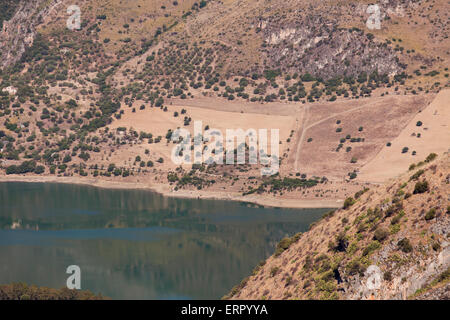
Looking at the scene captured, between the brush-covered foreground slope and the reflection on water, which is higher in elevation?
the brush-covered foreground slope

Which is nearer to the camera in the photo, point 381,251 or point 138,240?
point 381,251

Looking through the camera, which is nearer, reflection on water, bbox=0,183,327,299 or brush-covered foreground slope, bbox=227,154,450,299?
brush-covered foreground slope, bbox=227,154,450,299

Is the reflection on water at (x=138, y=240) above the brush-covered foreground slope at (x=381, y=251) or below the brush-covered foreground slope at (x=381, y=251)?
below

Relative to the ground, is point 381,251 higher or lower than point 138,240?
higher
